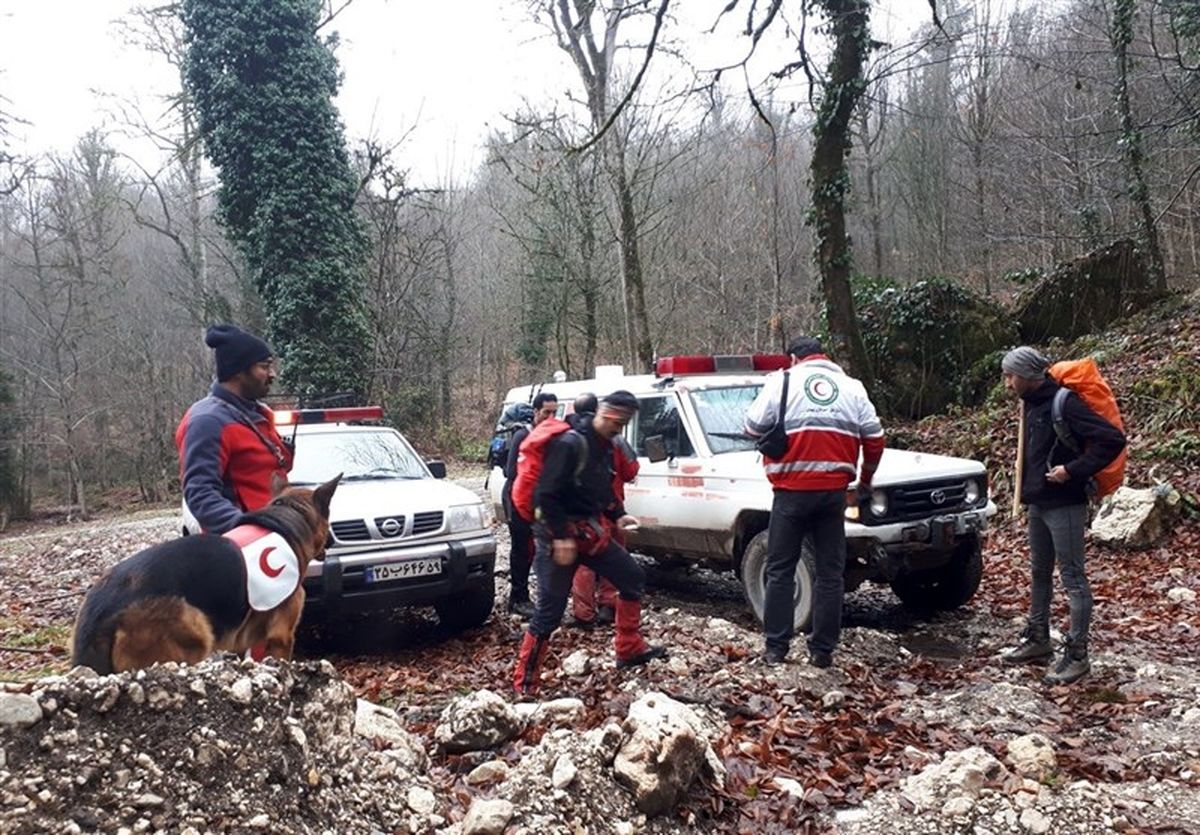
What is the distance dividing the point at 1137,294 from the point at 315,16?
17.0 m

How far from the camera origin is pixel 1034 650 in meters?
5.54

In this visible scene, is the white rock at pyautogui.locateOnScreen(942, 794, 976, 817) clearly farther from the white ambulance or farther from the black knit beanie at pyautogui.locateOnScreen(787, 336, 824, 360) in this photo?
the white ambulance

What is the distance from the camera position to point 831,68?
12.1 metres

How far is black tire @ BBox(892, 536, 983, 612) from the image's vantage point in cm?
673

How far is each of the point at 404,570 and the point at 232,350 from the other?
7.96 feet

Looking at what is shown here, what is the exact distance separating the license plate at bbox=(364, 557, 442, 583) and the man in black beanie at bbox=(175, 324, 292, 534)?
68.0 inches

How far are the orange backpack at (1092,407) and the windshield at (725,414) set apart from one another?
8.20 ft

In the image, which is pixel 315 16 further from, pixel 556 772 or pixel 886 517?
pixel 556 772

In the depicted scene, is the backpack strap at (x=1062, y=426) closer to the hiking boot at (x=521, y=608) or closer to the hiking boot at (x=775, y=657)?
the hiking boot at (x=775, y=657)

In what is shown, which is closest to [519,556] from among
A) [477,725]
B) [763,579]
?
[763,579]

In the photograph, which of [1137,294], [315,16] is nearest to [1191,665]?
[1137,294]

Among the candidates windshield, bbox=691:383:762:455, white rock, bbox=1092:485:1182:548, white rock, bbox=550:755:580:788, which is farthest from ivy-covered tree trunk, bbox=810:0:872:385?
white rock, bbox=550:755:580:788

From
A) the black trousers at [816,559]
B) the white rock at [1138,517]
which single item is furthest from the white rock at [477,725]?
the white rock at [1138,517]

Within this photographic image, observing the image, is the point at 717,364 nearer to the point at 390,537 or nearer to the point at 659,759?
the point at 390,537
